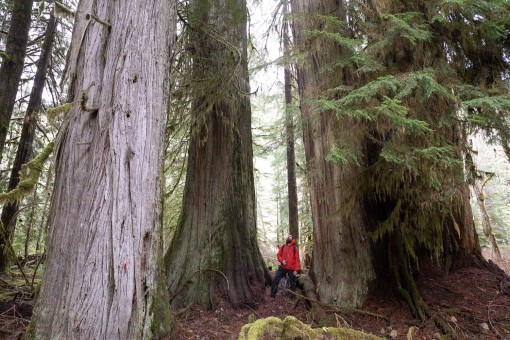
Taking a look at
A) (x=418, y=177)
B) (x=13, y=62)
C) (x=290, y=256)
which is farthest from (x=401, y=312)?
(x=13, y=62)

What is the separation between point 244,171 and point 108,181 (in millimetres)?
4292

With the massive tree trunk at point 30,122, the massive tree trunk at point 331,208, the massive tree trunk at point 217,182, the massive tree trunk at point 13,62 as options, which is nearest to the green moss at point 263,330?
the massive tree trunk at point 331,208

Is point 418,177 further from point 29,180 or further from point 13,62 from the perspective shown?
point 13,62

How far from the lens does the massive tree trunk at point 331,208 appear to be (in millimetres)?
5262

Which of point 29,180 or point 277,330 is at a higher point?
point 29,180

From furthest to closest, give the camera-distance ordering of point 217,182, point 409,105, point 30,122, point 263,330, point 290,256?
point 30,122 → point 290,256 → point 217,182 → point 409,105 → point 263,330

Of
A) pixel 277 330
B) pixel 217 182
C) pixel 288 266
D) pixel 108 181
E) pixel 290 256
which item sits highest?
pixel 217 182

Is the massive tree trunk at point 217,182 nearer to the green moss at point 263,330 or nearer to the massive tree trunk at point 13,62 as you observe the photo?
the massive tree trunk at point 13,62

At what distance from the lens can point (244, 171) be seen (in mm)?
7148

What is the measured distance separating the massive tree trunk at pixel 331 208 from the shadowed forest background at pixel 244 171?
32mm

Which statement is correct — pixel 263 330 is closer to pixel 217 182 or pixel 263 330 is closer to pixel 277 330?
pixel 277 330

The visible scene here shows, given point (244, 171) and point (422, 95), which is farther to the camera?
point (244, 171)

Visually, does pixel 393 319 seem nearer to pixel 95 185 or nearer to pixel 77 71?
pixel 95 185

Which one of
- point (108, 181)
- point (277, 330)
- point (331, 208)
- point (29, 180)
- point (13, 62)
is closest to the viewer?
point (277, 330)
